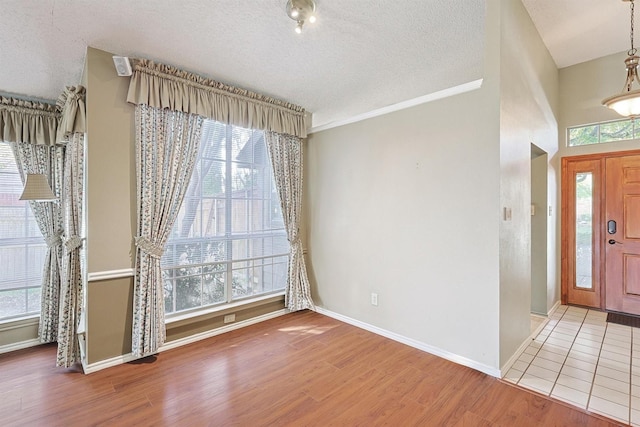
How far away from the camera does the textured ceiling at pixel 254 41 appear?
80.9 inches

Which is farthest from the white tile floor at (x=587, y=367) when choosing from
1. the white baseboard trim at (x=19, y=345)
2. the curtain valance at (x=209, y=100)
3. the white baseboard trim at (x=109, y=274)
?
the white baseboard trim at (x=19, y=345)

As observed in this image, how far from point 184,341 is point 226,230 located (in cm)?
122

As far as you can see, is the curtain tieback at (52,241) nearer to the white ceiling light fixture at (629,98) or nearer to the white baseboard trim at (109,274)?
the white baseboard trim at (109,274)

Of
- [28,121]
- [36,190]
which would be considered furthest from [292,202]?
[28,121]

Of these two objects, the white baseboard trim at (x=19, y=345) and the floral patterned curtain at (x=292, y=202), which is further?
the floral patterned curtain at (x=292, y=202)

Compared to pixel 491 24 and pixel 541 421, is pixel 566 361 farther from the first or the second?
pixel 491 24

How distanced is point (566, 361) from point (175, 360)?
11.6 feet

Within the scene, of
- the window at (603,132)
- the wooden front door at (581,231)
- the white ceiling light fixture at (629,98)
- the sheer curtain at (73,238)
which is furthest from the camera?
the wooden front door at (581,231)

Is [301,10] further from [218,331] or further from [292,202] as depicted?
[218,331]

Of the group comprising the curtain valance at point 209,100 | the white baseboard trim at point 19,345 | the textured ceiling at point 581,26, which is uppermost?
the textured ceiling at point 581,26

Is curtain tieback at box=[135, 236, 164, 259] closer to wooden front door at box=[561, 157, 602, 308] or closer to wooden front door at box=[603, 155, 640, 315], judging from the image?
wooden front door at box=[561, 157, 602, 308]

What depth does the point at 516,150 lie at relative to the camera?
2576mm

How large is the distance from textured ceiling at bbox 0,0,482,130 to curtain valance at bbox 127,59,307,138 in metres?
0.10

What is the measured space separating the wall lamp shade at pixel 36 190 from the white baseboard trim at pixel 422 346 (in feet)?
10.7
